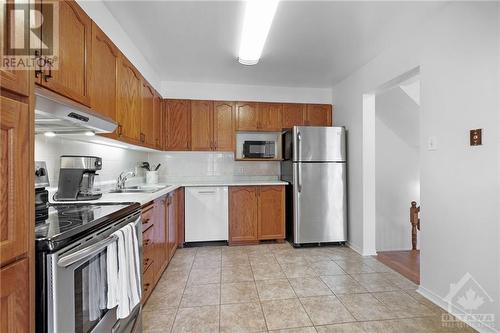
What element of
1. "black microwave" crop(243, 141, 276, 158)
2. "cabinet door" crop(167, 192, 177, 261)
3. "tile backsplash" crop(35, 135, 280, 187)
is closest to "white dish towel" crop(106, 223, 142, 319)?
"cabinet door" crop(167, 192, 177, 261)

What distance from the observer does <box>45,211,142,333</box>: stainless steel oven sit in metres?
0.86

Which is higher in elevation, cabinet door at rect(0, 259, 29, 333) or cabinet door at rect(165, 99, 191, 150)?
cabinet door at rect(165, 99, 191, 150)

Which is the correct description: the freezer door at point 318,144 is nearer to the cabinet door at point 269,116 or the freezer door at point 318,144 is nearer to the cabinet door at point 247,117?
the cabinet door at point 269,116

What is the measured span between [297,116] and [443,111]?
2.17 meters

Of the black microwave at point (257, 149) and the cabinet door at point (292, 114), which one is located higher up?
the cabinet door at point (292, 114)

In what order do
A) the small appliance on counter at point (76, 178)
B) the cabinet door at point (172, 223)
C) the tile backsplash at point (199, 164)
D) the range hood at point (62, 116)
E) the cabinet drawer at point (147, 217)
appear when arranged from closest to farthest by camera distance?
the range hood at point (62, 116) < the small appliance on counter at point (76, 178) < the cabinet drawer at point (147, 217) < the cabinet door at point (172, 223) < the tile backsplash at point (199, 164)

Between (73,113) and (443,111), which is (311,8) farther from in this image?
(73,113)

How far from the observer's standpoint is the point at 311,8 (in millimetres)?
1979

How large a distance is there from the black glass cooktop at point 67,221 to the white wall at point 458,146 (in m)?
2.34

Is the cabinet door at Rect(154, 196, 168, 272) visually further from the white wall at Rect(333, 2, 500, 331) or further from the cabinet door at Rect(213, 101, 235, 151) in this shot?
the white wall at Rect(333, 2, 500, 331)

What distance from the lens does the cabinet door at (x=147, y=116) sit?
107 inches

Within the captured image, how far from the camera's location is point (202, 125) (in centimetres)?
376

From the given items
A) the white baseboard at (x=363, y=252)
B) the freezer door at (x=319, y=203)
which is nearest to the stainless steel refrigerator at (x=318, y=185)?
the freezer door at (x=319, y=203)

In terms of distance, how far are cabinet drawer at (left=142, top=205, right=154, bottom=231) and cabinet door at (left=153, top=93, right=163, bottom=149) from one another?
147 cm
